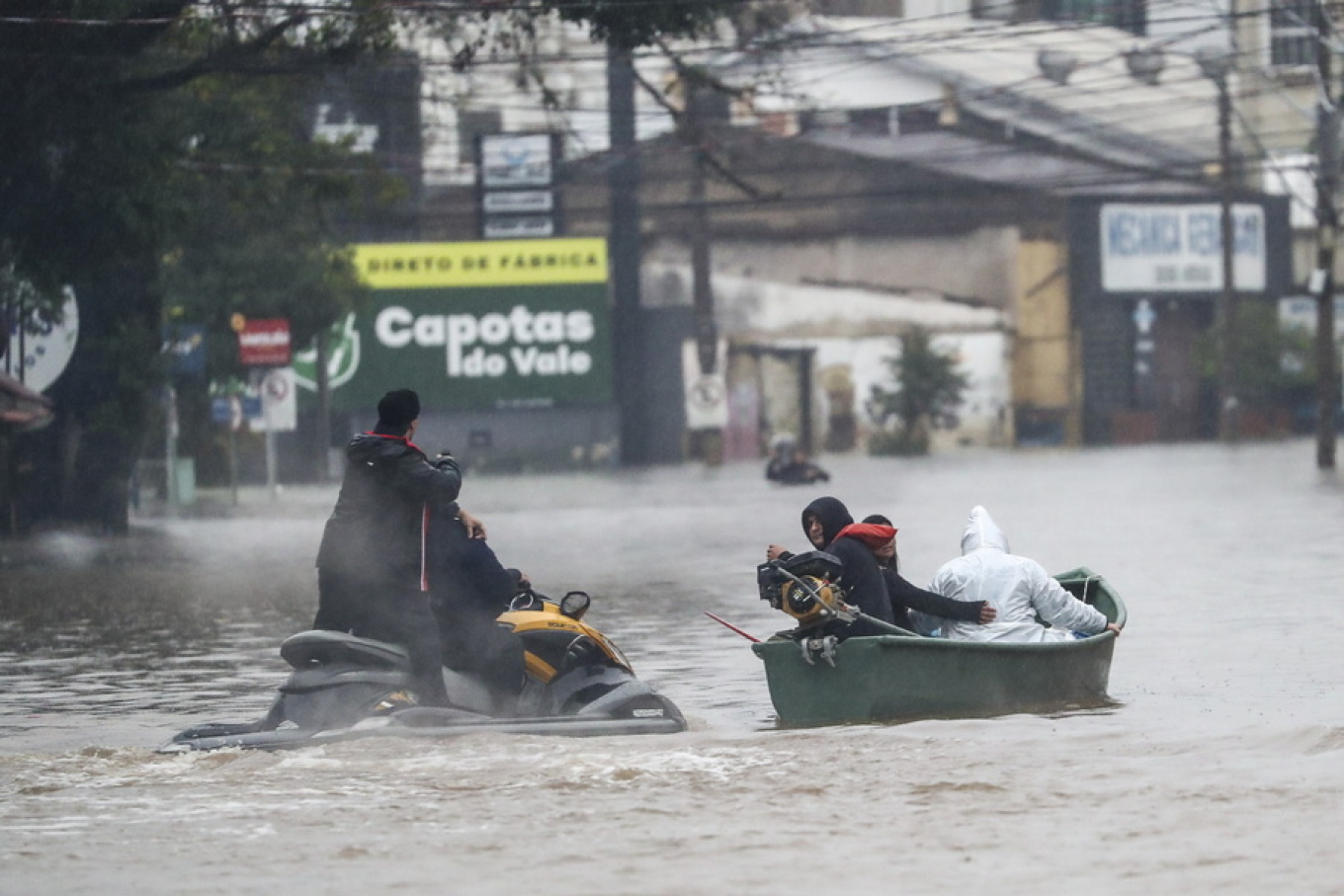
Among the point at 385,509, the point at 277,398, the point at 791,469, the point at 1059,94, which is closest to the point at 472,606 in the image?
the point at 385,509

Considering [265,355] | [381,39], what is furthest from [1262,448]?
[381,39]

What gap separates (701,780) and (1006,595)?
114 inches

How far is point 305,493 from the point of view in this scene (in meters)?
48.5

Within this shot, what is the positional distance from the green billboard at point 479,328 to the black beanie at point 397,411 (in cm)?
4865

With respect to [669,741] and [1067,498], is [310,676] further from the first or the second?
[1067,498]

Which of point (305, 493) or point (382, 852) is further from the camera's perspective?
point (305, 493)

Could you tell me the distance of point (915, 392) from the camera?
6356cm

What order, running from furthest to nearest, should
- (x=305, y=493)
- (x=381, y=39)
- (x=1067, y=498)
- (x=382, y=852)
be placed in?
(x=305, y=493)
(x=1067, y=498)
(x=381, y=39)
(x=382, y=852)

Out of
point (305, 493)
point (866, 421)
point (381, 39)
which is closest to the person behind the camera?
point (381, 39)

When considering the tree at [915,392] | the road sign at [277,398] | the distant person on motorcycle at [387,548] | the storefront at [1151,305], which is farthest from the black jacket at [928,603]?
the storefront at [1151,305]

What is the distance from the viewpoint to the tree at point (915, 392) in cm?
6334

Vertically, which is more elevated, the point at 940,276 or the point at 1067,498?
the point at 940,276

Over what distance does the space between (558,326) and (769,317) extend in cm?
766

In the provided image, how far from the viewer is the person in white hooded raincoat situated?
41.2ft
